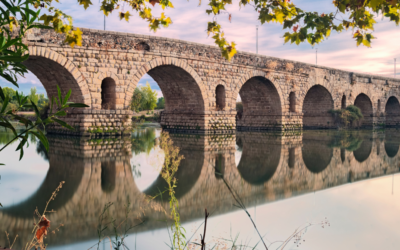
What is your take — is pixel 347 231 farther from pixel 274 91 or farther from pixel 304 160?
pixel 274 91

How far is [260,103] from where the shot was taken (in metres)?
20.2

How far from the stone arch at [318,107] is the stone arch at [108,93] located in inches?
574

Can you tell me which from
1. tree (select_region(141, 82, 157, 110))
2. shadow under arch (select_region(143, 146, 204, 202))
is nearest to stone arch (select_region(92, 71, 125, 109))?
shadow under arch (select_region(143, 146, 204, 202))

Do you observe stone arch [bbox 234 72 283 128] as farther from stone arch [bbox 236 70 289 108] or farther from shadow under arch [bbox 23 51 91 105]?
shadow under arch [bbox 23 51 91 105]

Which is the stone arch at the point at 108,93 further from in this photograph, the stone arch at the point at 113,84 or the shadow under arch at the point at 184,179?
the shadow under arch at the point at 184,179

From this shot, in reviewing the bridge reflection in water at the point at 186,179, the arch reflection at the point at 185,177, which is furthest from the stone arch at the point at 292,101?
the arch reflection at the point at 185,177

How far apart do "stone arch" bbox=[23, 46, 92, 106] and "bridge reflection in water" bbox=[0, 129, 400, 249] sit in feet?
7.65

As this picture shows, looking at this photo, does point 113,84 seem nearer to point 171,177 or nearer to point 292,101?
point 171,177

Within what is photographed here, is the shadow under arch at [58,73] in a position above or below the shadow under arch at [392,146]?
above

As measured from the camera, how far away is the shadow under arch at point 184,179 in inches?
198

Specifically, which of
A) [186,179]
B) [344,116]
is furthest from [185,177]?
[344,116]

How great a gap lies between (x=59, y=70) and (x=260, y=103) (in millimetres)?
11890

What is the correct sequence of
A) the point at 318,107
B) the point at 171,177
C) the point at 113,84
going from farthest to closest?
the point at 318,107
the point at 113,84
the point at 171,177

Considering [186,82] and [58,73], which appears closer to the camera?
[58,73]
